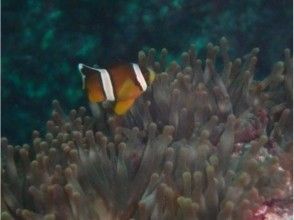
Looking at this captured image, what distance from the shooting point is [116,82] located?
143 centimetres

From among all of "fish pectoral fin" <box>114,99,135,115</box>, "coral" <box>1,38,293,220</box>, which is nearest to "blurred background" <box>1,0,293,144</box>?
"coral" <box>1,38,293,220</box>

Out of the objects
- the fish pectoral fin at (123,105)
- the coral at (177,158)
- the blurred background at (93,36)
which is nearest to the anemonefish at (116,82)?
the fish pectoral fin at (123,105)

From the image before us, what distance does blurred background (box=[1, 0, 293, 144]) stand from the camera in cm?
228

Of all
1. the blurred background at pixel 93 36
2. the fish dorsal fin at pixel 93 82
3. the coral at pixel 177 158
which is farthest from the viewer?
the blurred background at pixel 93 36

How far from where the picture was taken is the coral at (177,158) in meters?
1.20

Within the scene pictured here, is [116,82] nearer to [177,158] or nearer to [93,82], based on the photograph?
[93,82]

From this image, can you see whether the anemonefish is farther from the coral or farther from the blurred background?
the blurred background

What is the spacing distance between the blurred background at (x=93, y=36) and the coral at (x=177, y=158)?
1.88ft

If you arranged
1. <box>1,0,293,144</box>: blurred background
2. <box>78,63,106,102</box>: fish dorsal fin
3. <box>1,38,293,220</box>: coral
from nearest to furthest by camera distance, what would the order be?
<box>1,38,293,220</box>: coral, <box>78,63,106,102</box>: fish dorsal fin, <box>1,0,293,144</box>: blurred background

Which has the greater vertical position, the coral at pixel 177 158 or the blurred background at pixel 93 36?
the blurred background at pixel 93 36

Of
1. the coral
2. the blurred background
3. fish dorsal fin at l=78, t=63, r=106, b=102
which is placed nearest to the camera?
the coral

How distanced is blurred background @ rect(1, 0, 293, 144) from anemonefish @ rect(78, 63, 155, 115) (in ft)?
3.16

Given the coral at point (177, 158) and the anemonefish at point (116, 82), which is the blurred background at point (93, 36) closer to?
the coral at point (177, 158)

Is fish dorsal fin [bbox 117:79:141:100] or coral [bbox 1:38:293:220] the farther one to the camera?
fish dorsal fin [bbox 117:79:141:100]
